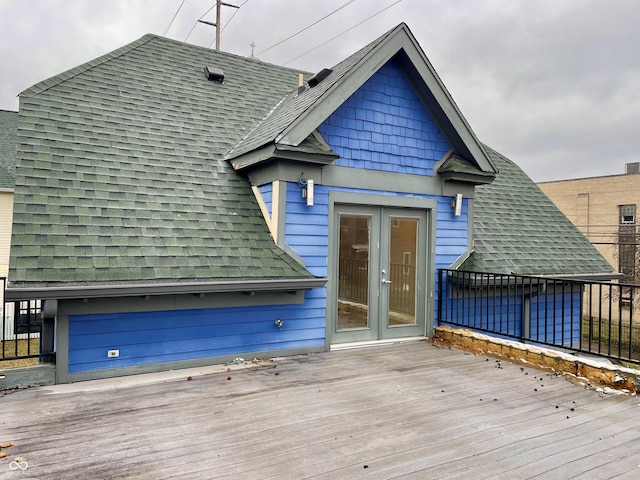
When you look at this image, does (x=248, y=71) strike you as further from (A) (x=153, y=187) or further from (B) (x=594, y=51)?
(B) (x=594, y=51)

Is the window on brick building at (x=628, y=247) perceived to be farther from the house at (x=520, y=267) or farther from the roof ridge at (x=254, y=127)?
the roof ridge at (x=254, y=127)

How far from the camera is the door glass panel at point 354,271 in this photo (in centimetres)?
651

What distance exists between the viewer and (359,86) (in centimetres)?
630

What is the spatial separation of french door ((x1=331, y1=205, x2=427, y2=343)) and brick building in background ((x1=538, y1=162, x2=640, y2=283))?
60.8ft

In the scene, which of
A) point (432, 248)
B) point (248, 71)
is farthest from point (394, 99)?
point (248, 71)

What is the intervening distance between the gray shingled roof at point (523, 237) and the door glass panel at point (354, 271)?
186 centimetres

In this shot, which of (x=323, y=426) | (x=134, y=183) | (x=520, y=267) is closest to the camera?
(x=323, y=426)

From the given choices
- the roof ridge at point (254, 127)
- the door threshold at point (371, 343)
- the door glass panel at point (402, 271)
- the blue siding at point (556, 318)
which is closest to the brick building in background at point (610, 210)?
the blue siding at point (556, 318)

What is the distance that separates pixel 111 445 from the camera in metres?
3.25

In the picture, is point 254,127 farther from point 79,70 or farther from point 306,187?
point 79,70

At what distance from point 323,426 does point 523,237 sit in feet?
21.8

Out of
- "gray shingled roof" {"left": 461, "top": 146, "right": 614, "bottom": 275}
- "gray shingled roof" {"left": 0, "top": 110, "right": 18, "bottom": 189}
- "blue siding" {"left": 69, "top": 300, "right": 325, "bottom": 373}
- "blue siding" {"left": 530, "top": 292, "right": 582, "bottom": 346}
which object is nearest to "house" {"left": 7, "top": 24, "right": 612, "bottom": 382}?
"blue siding" {"left": 69, "top": 300, "right": 325, "bottom": 373}

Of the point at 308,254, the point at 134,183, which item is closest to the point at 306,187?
the point at 308,254

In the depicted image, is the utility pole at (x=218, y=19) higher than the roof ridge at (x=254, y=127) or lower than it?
higher
